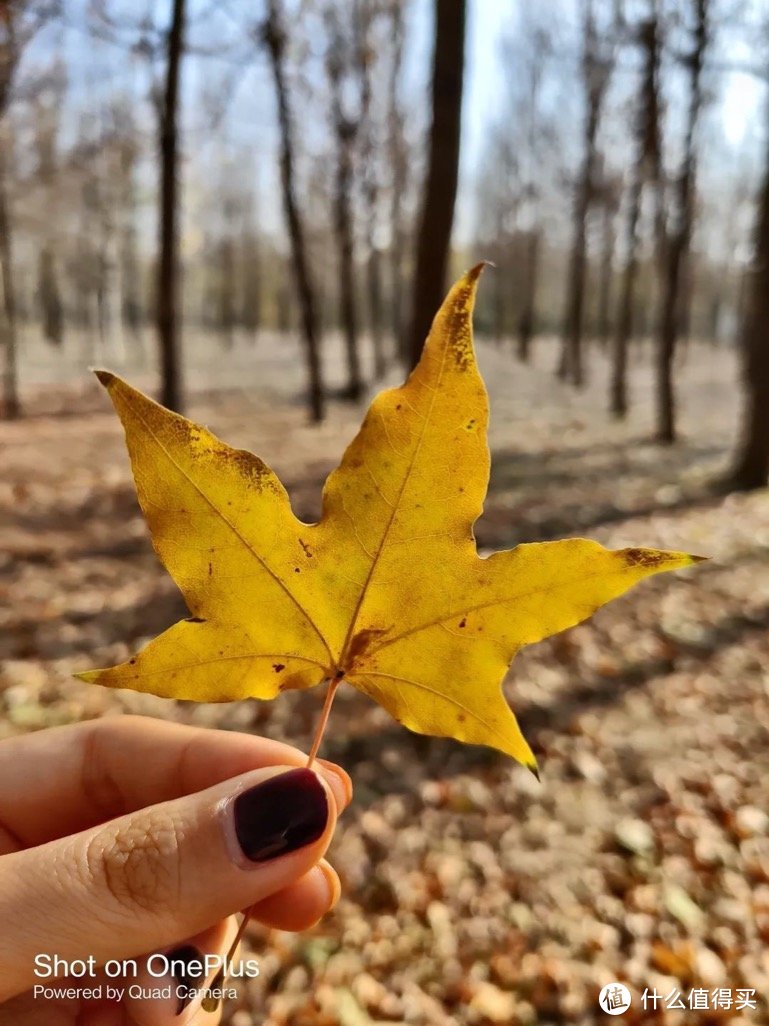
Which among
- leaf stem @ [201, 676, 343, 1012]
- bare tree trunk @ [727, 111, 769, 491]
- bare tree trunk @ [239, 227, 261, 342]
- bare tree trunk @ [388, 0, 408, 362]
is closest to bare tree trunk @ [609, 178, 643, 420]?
bare tree trunk @ [388, 0, 408, 362]

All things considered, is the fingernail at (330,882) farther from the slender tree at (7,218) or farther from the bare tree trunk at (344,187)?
the bare tree trunk at (344,187)

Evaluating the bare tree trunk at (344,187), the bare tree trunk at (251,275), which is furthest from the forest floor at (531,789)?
the bare tree trunk at (251,275)

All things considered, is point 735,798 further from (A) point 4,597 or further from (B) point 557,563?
(A) point 4,597

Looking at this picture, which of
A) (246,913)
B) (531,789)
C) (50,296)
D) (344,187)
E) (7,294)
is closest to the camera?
(246,913)

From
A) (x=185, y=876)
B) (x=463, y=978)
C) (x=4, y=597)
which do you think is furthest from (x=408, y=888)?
(x=4, y=597)

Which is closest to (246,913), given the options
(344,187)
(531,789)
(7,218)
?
(531,789)

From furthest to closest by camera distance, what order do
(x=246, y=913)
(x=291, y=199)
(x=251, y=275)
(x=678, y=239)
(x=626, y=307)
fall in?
1. (x=251, y=275)
2. (x=626, y=307)
3. (x=678, y=239)
4. (x=291, y=199)
5. (x=246, y=913)

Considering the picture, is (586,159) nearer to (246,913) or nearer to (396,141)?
(396,141)
